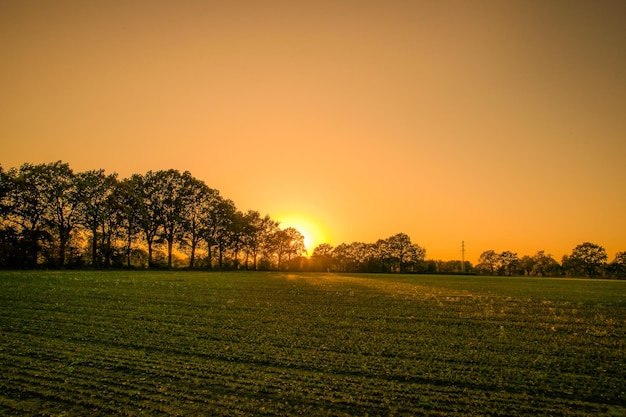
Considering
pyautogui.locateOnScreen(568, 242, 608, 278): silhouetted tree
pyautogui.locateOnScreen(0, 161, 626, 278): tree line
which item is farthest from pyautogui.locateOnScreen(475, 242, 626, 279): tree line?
pyautogui.locateOnScreen(0, 161, 626, 278): tree line

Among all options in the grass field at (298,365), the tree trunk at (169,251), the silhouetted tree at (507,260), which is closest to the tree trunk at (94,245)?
the tree trunk at (169,251)

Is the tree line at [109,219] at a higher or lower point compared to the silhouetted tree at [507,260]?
higher

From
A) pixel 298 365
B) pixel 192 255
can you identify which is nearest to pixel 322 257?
pixel 192 255

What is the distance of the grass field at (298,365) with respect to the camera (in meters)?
7.00

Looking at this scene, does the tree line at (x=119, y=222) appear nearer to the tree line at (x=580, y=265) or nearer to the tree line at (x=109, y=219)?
the tree line at (x=109, y=219)

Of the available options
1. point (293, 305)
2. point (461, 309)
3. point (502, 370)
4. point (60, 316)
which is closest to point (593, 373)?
point (502, 370)

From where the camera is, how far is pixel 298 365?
9430mm

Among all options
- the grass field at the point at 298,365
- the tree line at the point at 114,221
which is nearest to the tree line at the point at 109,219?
the tree line at the point at 114,221

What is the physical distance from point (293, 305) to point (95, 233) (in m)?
63.0

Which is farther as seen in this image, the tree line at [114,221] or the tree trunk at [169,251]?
the tree trunk at [169,251]

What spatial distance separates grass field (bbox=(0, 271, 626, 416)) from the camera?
700cm

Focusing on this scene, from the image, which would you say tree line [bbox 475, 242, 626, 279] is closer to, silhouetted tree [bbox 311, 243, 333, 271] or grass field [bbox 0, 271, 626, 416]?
silhouetted tree [bbox 311, 243, 333, 271]

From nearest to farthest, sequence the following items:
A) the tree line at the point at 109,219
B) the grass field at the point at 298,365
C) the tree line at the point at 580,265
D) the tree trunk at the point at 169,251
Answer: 1. the grass field at the point at 298,365
2. the tree line at the point at 109,219
3. the tree trunk at the point at 169,251
4. the tree line at the point at 580,265

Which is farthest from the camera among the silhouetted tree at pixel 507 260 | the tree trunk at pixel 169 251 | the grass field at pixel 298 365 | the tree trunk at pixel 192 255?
the silhouetted tree at pixel 507 260
